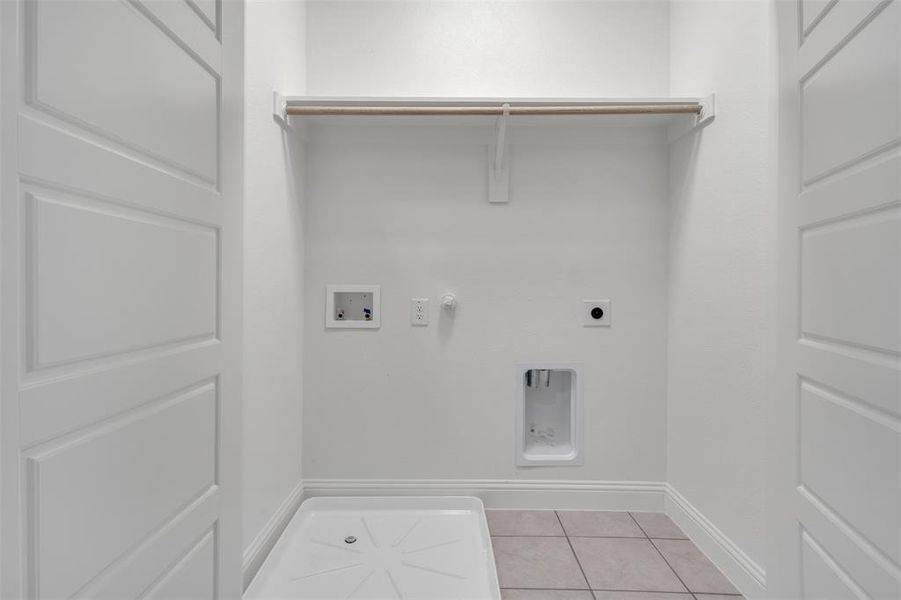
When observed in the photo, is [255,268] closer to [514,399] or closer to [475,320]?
[475,320]

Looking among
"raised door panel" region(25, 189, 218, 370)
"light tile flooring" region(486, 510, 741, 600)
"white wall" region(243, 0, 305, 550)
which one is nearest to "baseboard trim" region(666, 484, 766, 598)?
"light tile flooring" region(486, 510, 741, 600)

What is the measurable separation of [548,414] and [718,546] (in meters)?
0.80

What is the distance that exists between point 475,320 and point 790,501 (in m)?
1.26

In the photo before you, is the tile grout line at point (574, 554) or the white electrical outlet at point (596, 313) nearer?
the tile grout line at point (574, 554)

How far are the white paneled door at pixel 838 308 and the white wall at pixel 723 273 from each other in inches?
5.7

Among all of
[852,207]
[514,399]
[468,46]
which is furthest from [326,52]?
[852,207]

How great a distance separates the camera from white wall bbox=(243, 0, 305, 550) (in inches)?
57.4

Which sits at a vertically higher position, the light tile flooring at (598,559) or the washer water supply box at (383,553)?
the washer water supply box at (383,553)

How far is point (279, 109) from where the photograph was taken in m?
1.67

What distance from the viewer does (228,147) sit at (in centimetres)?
109

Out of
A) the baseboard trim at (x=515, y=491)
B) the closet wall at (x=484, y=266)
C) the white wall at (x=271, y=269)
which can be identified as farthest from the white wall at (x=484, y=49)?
the baseboard trim at (x=515, y=491)

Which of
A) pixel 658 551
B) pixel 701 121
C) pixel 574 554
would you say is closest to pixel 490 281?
pixel 701 121

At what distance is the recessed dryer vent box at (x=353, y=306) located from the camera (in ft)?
6.64

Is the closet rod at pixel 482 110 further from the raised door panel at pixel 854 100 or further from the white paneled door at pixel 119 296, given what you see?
the raised door panel at pixel 854 100
